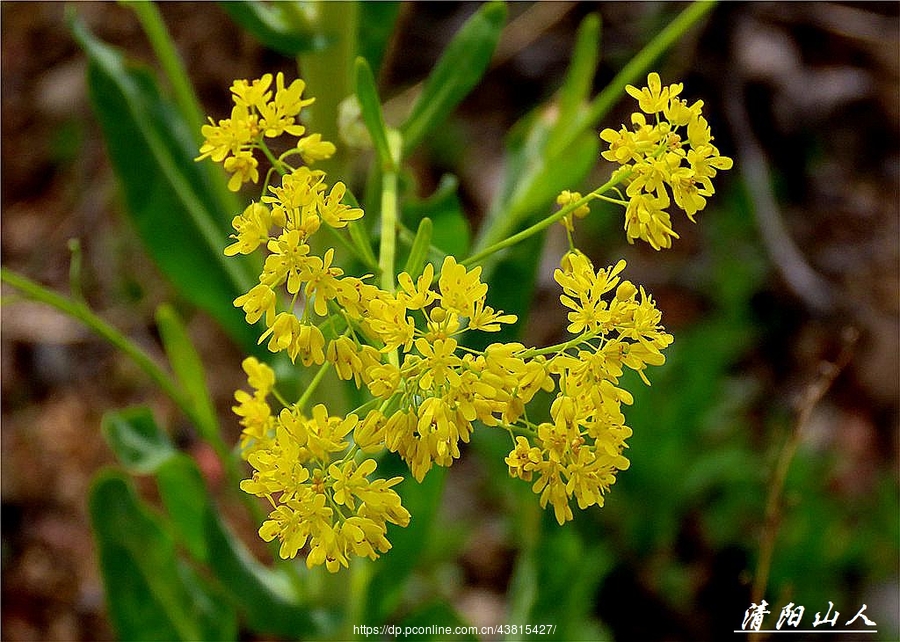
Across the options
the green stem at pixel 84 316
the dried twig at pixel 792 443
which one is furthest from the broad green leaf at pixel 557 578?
the green stem at pixel 84 316

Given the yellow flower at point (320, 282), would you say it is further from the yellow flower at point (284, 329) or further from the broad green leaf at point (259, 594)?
the broad green leaf at point (259, 594)

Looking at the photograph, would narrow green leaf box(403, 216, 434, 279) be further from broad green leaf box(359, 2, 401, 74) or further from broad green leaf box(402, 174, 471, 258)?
broad green leaf box(359, 2, 401, 74)

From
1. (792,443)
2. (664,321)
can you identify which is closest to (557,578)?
(792,443)

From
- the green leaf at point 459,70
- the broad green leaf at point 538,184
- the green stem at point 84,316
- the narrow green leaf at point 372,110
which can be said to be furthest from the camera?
the broad green leaf at point 538,184

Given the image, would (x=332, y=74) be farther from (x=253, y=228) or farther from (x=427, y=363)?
(x=427, y=363)

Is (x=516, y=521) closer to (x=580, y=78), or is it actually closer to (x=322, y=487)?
(x=580, y=78)

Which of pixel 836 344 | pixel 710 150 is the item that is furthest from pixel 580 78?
pixel 836 344

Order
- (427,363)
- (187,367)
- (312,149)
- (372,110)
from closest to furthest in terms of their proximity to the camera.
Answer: (427,363)
(312,149)
(372,110)
(187,367)
